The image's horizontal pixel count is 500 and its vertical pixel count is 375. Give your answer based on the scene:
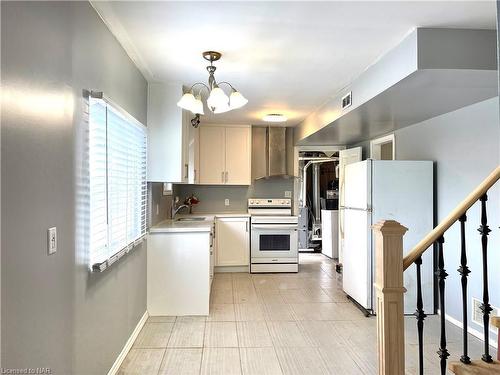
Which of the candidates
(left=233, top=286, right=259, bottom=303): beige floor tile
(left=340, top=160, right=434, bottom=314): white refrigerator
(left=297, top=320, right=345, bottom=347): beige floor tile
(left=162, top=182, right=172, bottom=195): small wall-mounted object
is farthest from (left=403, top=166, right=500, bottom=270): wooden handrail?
(left=162, top=182, right=172, bottom=195): small wall-mounted object

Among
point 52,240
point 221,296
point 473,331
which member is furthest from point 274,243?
point 52,240

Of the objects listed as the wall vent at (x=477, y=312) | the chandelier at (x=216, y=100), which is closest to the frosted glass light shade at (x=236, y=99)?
the chandelier at (x=216, y=100)

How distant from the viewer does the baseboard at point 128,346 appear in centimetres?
250

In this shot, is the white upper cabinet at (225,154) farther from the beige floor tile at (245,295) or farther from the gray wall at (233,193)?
the beige floor tile at (245,295)

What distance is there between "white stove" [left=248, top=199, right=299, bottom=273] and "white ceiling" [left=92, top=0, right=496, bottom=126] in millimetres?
2621

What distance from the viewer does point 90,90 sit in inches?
80.2

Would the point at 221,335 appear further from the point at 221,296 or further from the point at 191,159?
the point at 191,159

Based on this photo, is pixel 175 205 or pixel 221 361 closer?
pixel 221 361

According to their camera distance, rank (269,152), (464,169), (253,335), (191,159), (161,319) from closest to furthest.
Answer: (253,335) → (464,169) → (161,319) → (191,159) → (269,152)

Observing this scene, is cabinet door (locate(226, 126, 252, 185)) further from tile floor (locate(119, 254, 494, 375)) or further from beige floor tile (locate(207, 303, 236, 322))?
beige floor tile (locate(207, 303, 236, 322))

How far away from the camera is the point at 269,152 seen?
6180 millimetres

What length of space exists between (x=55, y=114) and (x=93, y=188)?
57cm

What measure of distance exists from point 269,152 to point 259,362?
3.97 m

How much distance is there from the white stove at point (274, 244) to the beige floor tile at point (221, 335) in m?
2.15
